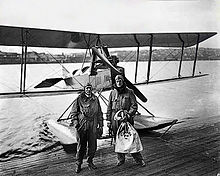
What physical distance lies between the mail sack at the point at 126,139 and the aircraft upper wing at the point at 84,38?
0.59 m

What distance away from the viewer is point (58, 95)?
77.5 inches

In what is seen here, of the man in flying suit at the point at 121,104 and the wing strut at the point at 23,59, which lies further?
the man in flying suit at the point at 121,104

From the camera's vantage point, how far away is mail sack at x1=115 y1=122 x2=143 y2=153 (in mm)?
1933

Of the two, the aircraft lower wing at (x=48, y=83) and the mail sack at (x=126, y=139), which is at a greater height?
the aircraft lower wing at (x=48, y=83)

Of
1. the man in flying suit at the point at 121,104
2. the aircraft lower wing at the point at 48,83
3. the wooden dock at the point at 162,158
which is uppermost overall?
the aircraft lower wing at the point at 48,83

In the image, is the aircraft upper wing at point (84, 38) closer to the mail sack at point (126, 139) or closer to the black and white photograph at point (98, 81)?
the black and white photograph at point (98, 81)

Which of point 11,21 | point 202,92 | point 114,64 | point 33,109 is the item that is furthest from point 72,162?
point 202,92

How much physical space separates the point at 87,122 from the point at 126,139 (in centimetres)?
30

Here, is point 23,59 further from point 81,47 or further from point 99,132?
point 99,132

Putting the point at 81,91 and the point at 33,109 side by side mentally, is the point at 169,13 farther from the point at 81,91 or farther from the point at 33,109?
the point at 33,109

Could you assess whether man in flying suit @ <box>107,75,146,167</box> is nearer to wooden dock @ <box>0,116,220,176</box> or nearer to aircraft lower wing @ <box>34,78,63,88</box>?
wooden dock @ <box>0,116,220,176</box>

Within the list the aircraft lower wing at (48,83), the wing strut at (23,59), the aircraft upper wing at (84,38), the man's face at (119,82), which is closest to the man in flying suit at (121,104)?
the man's face at (119,82)

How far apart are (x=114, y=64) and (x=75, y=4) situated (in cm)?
50

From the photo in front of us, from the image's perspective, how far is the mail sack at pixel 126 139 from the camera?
1.93 m
